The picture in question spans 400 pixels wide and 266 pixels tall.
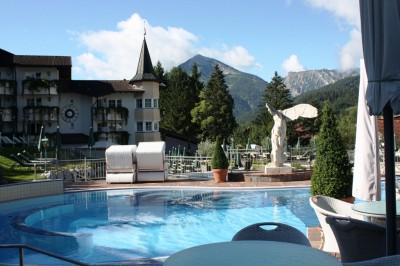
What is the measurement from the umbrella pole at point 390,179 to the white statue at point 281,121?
567 inches

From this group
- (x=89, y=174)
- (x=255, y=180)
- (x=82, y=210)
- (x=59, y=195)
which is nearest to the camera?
(x=82, y=210)

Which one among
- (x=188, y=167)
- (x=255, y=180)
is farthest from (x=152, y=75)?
(x=255, y=180)

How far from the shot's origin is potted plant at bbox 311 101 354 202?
8312 mm

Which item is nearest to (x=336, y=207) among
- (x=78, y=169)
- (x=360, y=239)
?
(x=360, y=239)

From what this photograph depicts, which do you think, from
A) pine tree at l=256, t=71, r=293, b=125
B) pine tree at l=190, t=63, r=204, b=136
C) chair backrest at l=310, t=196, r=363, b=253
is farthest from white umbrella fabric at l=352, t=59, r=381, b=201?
pine tree at l=256, t=71, r=293, b=125

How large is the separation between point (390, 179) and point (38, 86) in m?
42.0

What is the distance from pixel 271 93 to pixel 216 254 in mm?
62459

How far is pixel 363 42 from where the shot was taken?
3639 mm

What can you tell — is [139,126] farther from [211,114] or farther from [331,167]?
[331,167]

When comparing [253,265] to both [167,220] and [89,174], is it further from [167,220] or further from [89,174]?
[89,174]

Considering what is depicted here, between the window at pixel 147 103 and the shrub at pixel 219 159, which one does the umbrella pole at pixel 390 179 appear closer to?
the shrub at pixel 219 159

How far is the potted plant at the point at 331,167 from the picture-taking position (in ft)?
27.3

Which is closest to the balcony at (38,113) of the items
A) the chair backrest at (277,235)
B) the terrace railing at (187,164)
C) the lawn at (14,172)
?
the lawn at (14,172)

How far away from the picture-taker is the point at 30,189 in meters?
16.8
